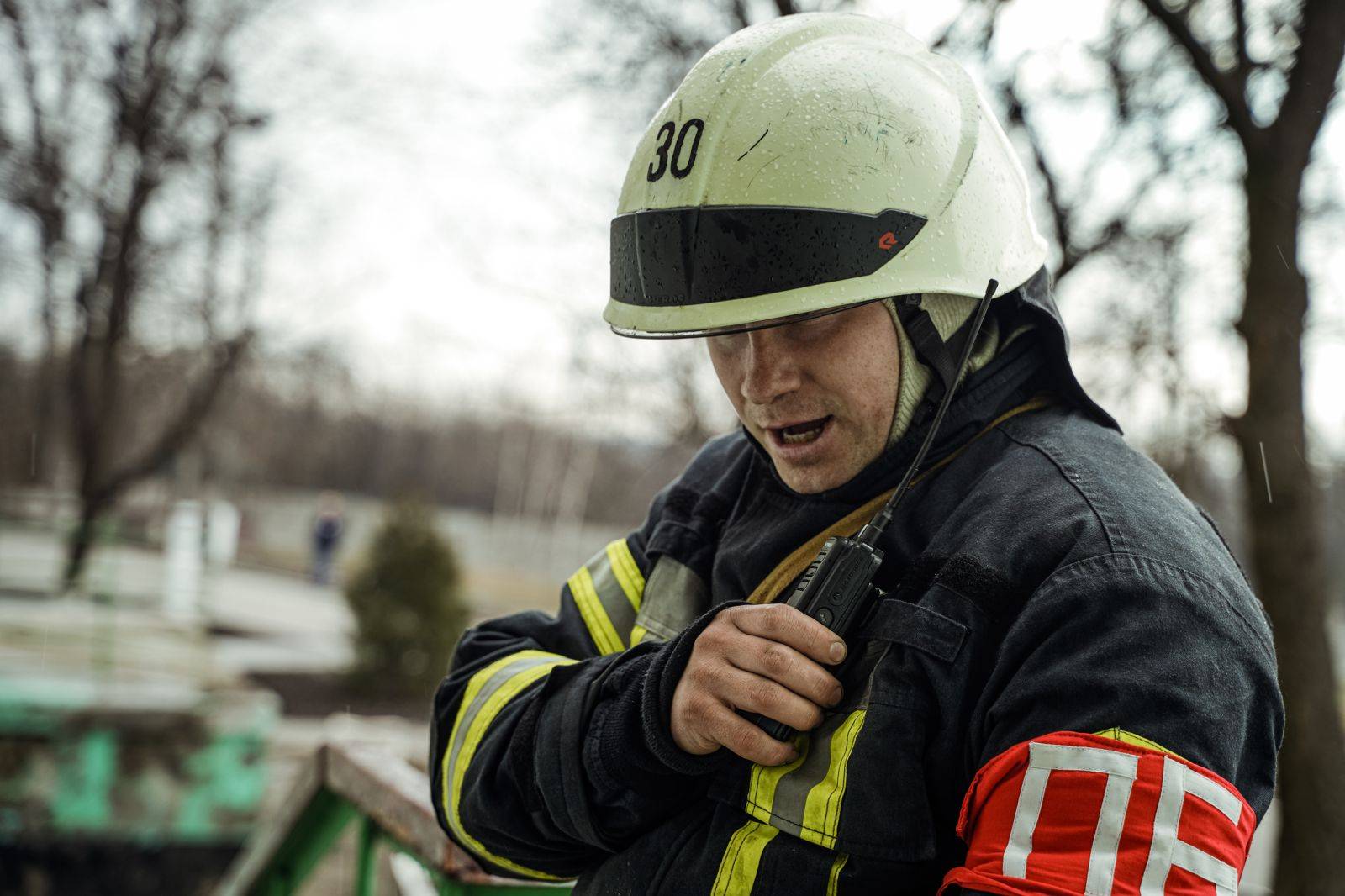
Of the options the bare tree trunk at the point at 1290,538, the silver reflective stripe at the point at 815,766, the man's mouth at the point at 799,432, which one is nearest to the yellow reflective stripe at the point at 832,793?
the silver reflective stripe at the point at 815,766

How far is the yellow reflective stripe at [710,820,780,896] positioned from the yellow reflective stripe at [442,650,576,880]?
488 mm

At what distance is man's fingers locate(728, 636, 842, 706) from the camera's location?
3.96ft

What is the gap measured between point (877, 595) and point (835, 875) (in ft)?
0.99

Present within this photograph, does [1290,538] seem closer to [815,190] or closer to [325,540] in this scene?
[815,190]

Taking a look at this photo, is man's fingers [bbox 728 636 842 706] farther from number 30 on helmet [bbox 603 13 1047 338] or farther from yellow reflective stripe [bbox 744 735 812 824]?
number 30 on helmet [bbox 603 13 1047 338]

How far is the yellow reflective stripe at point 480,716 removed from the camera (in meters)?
1.69

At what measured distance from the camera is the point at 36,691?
8.37 m

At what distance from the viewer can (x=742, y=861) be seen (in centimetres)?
A: 127

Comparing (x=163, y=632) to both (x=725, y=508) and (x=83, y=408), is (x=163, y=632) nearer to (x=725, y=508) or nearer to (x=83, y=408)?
(x=83, y=408)

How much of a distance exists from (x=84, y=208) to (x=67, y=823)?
486 centimetres

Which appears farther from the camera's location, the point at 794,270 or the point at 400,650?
the point at 400,650

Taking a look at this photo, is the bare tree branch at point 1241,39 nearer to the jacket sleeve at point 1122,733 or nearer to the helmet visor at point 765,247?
the helmet visor at point 765,247

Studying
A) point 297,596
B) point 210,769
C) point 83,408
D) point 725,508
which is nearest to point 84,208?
point 83,408

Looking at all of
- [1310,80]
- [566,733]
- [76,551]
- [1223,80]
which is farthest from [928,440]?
[76,551]
